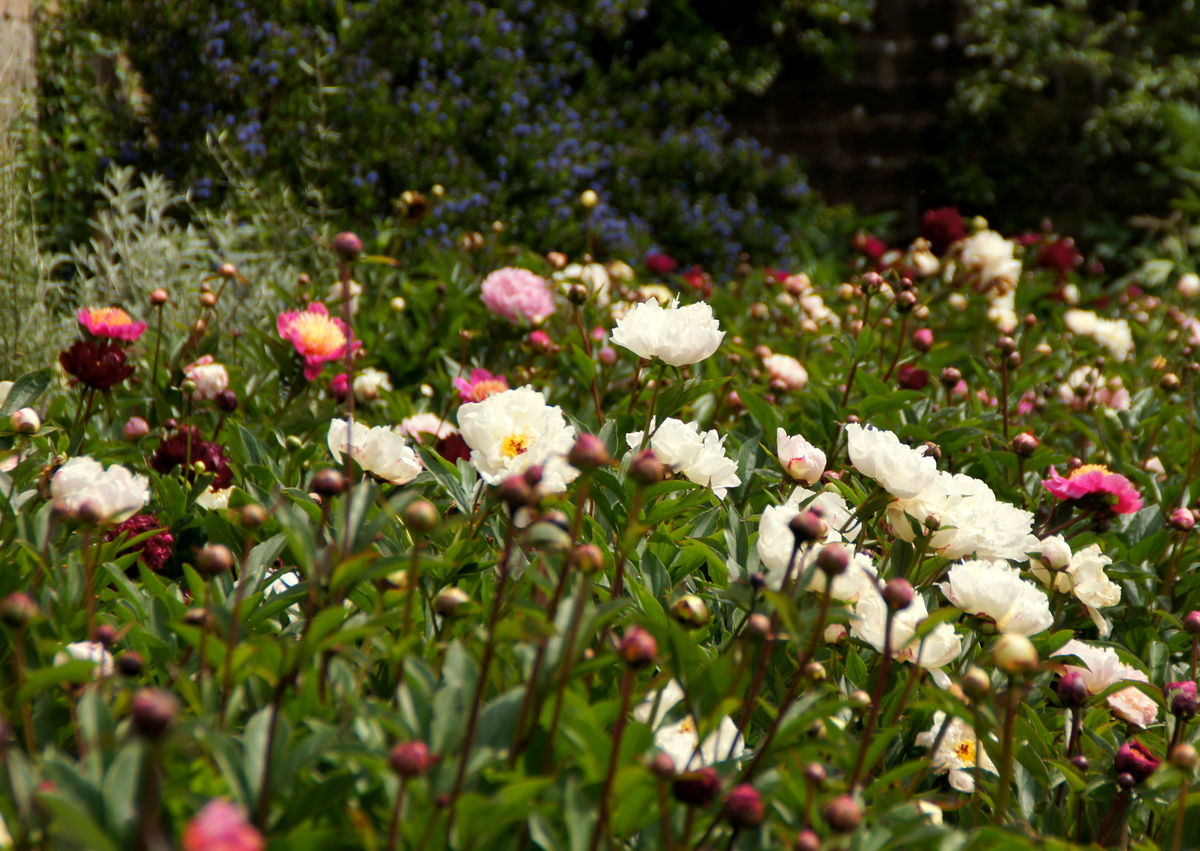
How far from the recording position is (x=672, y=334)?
52.1 inches

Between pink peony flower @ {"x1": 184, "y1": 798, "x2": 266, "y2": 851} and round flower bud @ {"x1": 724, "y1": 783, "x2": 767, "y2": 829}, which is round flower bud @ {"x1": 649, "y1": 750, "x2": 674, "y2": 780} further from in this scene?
pink peony flower @ {"x1": 184, "y1": 798, "x2": 266, "y2": 851}

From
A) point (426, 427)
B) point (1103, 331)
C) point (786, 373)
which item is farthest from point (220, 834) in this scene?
point (1103, 331)

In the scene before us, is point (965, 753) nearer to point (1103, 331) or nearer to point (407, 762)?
point (407, 762)

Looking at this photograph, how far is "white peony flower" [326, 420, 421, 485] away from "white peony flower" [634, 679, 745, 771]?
41 cm

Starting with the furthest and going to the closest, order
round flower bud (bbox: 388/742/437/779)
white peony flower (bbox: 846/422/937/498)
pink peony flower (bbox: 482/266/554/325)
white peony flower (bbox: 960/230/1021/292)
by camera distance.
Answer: white peony flower (bbox: 960/230/1021/292)
pink peony flower (bbox: 482/266/554/325)
white peony flower (bbox: 846/422/937/498)
round flower bud (bbox: 388/742/437/779)

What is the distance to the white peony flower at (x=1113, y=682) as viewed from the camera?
118 centimetres

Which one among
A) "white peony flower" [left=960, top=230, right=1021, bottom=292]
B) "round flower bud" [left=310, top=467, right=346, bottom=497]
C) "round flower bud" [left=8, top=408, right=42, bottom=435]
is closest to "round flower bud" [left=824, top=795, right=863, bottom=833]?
"round flower bud" [left=310, top=467, right=346, bottom=497]

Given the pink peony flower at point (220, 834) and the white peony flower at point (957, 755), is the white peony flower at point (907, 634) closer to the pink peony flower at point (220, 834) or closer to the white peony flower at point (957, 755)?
the white peony flower at point (957, 755)

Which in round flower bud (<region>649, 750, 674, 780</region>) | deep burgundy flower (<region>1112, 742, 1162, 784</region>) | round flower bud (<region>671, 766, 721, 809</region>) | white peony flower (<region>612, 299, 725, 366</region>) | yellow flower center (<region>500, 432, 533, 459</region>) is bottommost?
deep burgundy flower (<region>1112, 742, 1162, 784</region>)

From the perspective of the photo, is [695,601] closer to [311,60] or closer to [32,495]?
[32,495]

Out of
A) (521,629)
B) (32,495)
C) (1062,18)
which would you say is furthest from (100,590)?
(1062,18)

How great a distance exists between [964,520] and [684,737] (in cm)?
50

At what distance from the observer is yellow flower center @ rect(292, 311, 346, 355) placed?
5.58 ft

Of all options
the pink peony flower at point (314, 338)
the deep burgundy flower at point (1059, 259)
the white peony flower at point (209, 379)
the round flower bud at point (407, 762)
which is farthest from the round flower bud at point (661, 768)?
the deep burgundy flower at point (1059, 259)
